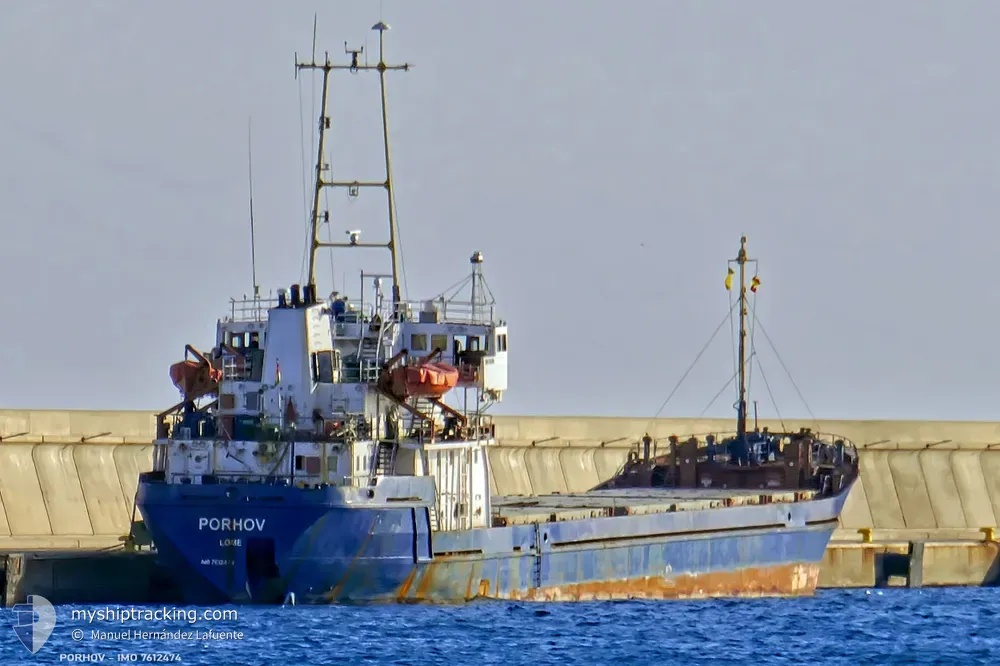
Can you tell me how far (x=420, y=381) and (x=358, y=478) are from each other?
2389mm

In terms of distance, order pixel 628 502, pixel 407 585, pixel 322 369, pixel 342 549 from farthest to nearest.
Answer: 1. pixel 628 502
2. pixel 322 369
3. pixel 407 585
4. pixel 342 549

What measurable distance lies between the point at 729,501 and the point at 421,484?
13515mm

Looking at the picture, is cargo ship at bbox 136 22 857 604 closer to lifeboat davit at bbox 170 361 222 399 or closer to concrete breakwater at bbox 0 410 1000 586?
lifeboat davit at bbox 170 361 222 399

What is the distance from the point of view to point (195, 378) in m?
48.8

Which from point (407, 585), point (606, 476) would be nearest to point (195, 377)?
point (407, 585)

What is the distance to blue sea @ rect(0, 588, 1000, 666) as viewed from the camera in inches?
1674

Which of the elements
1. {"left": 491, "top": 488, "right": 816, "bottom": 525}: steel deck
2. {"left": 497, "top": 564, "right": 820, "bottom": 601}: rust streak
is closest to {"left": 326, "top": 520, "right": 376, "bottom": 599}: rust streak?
{"left": 497, "top": 564, "right": 820, "bottom": 601}: rust streak

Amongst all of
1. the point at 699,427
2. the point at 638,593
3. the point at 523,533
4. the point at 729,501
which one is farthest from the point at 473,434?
the point at 699,427

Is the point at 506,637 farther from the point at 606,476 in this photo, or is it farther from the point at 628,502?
the point at 606,476

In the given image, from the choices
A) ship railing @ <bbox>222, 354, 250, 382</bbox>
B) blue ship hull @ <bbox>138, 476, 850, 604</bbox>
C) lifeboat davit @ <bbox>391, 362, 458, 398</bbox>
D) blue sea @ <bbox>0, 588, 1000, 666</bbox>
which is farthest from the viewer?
ship railing @ <bbox>222, 354, 250, 382</bbox>

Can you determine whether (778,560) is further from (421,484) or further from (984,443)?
(984,443)

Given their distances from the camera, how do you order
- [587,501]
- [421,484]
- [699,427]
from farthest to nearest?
[699,427] < [587,501] < [421,484]

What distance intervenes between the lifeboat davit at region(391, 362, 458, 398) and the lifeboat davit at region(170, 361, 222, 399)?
3704 millimetres

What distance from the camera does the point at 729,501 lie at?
58719mm
